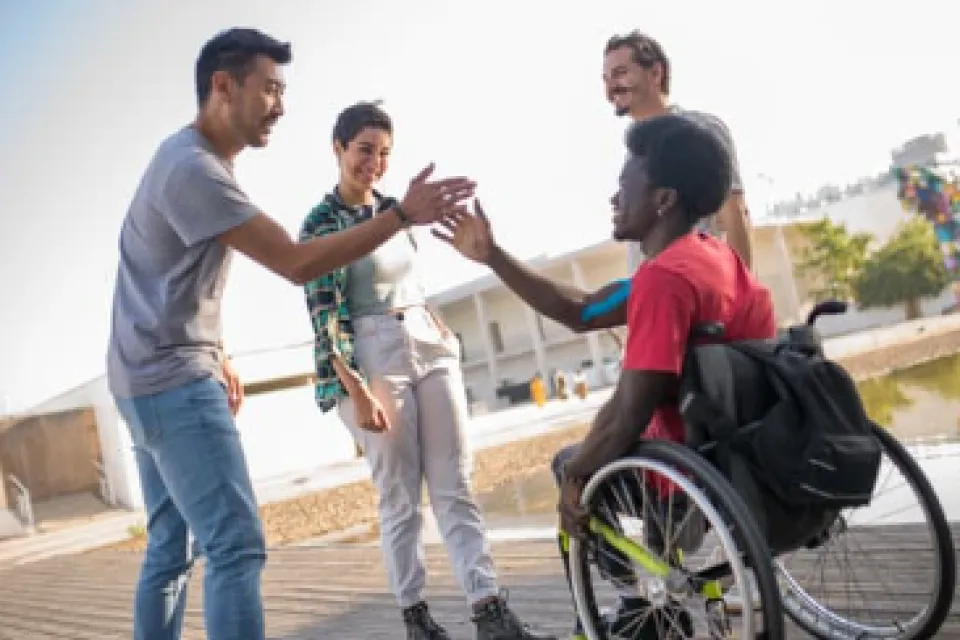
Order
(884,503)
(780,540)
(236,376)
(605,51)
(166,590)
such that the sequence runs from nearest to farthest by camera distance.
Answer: (780,540) < (166,590) < (236,376) < (605,51) < (884,503)

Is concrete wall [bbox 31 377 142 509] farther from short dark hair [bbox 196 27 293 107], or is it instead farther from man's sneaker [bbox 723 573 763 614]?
man's sneaker [bbox 723 573 763 614]

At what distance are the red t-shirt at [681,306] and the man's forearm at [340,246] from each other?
55cm

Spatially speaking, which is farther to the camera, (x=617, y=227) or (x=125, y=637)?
(x=125, y=637)

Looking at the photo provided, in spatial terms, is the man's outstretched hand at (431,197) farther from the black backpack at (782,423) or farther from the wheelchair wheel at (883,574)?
the wheelchair wheel at (883,574)

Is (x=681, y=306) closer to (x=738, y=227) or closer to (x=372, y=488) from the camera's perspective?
(x=738, y=227)

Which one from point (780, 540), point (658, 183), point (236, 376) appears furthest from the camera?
point (236, 376)

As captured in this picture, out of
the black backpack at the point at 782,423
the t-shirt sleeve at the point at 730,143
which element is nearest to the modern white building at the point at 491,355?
the t-shirt sleeve at the point at 730,143

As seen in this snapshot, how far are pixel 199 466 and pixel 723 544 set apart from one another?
103cm

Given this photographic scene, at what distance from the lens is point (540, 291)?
7.47 feet

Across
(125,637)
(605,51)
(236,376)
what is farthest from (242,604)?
(125,637)

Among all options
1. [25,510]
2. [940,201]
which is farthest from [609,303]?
[940,201]

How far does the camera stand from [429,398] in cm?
270

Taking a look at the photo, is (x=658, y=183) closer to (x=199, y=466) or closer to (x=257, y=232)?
(x=257, y=232)

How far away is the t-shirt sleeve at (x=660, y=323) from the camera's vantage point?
1725 mm
